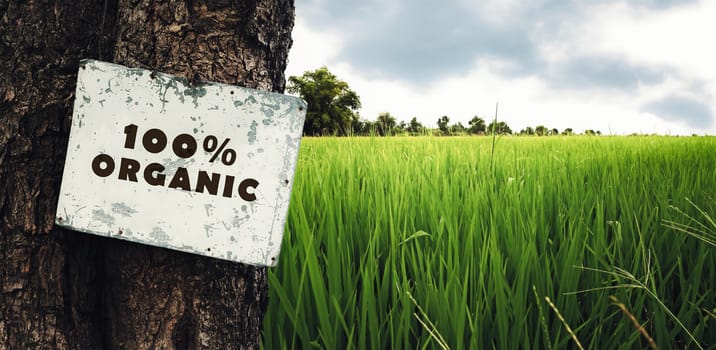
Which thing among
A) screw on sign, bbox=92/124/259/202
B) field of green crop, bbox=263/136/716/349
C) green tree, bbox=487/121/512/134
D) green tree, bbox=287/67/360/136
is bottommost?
field of green crop, bbox=263/136/716/349

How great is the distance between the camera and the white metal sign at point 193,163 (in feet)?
2.19

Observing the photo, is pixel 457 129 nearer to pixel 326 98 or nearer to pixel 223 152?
pixel 223 152

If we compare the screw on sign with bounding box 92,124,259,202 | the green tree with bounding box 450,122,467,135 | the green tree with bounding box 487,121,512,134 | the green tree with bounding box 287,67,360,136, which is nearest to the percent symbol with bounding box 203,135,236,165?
the screw on sign with bounding box 92,124,259,202

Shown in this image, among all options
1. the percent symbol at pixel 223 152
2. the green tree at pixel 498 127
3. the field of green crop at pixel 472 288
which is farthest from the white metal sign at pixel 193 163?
the green tree at pixel 498 127

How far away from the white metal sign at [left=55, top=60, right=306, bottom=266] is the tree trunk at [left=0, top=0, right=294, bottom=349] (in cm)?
4

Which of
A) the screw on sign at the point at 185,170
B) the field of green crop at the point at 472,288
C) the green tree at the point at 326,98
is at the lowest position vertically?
the field of green crop at the point at 472,288

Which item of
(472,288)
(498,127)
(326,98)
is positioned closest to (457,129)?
(498,127)

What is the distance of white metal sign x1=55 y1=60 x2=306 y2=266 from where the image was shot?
2.19ft

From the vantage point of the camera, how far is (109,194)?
680 millimetres

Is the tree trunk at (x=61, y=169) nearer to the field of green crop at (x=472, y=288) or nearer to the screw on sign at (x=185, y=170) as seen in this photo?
the screw on sign at (x=185, y=170)

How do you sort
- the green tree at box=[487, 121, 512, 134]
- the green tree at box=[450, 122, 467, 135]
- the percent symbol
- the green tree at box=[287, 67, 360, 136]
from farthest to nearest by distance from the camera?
the green tree at box=[287, 67, 360, 136] < the green tree at box=[450, 122, 467, 135] < the green tree at box=[487, 121, 512, 134] < the percent symbol

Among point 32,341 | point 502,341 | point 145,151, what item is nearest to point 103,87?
point 145,151

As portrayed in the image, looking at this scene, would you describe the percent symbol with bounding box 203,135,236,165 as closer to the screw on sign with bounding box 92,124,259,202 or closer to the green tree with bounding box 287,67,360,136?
the screw on sign with bounding box 92,124,259,202

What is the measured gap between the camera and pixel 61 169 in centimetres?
72
